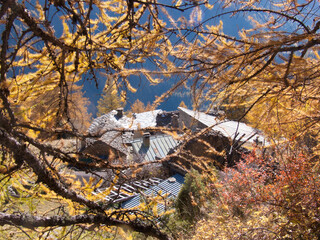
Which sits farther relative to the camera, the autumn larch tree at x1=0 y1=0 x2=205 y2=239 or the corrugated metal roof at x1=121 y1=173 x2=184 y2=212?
the corrugated metal roof at x1=121 y1=173 x2=184 y2=212

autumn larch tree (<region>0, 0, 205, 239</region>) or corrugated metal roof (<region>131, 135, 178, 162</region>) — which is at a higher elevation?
corrugated metal roof (<region>131, 135, 178, 162</region>)

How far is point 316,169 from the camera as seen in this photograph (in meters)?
4.46

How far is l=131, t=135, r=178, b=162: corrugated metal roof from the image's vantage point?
17.3m

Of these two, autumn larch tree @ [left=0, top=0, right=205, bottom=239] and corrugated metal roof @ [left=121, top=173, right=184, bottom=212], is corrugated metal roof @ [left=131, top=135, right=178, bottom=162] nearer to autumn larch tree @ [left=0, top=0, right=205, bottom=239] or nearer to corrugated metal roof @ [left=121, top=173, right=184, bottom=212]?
corrugated metal roof @ [left=121, top=173, right=184, bottom=212]

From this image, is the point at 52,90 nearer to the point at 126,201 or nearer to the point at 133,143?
the point at 126,201

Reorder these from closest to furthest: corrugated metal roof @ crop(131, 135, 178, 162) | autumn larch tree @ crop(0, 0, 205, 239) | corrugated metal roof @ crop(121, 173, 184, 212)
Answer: autumn larch tree @ crop(0, 0, 205, 239), corrugated metal roof @ crop(121, 173, 184, 212), corrugated metal roof @ crop(131, 135, 178, 162)

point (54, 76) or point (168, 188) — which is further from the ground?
point (54, 76)

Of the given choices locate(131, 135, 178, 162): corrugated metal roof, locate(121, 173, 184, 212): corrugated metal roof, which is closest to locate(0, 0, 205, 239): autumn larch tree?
locate(121, 173, 184, 212): corrugated metal roof

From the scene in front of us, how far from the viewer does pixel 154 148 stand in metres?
17.9

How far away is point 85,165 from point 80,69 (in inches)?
46.1

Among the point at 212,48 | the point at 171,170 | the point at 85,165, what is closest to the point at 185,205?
the point at 171,170

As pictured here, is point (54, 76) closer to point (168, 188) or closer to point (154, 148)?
point (168, 188)

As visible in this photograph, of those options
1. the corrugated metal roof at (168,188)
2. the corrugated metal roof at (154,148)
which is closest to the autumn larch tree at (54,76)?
the corrugated metal roof at (168,188)

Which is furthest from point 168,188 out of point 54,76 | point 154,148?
point 54,76
